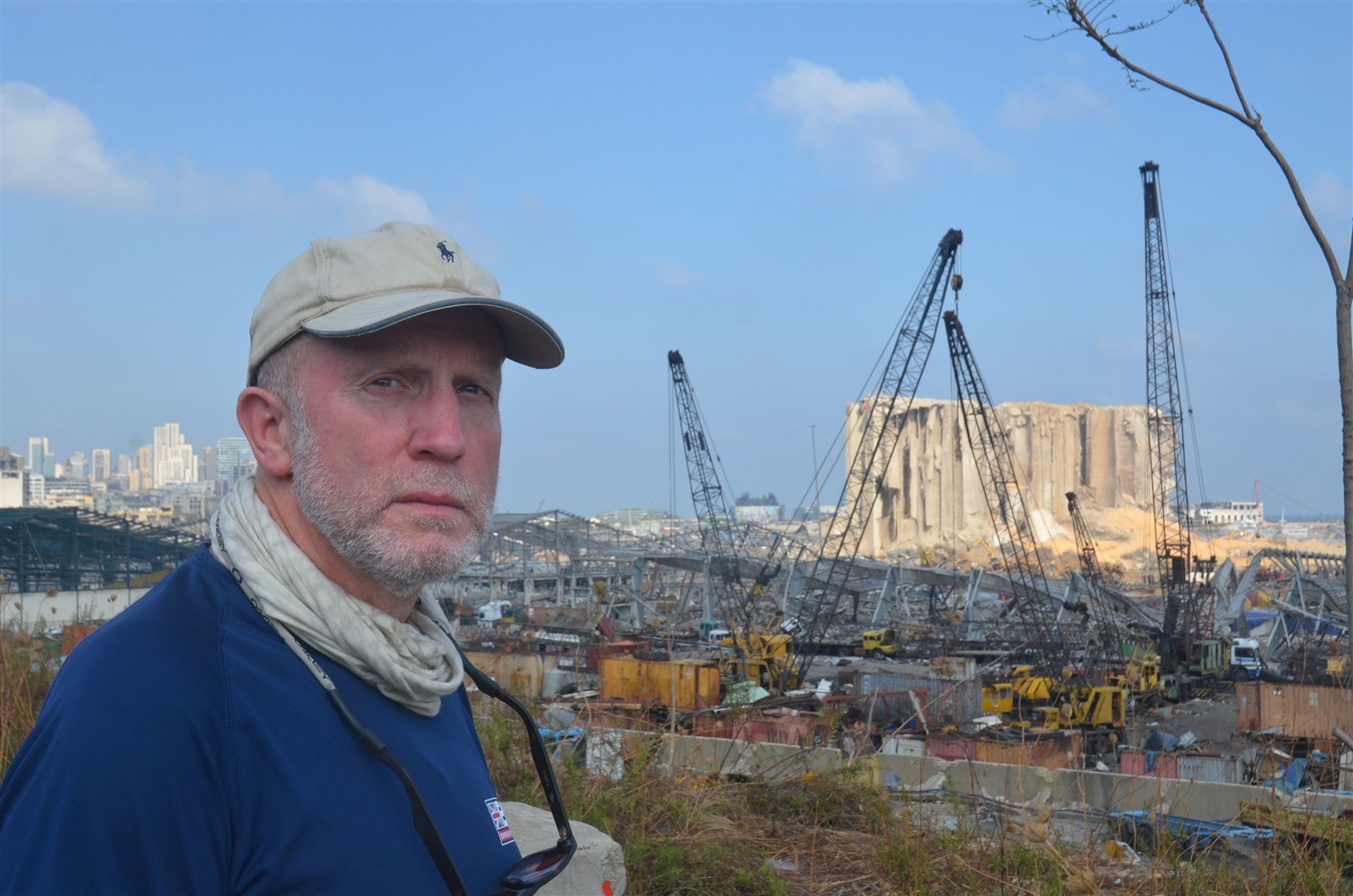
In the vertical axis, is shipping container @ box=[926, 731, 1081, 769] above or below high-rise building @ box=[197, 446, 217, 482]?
below

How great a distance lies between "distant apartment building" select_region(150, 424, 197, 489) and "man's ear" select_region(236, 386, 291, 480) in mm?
198763

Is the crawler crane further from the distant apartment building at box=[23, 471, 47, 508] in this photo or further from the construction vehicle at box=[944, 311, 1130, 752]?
the distant apartment building at box=[23, 471, 47, 508]

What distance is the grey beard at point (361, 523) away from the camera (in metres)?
1.61

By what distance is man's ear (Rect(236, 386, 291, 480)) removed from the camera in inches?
64.8

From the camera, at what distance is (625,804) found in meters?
4.70

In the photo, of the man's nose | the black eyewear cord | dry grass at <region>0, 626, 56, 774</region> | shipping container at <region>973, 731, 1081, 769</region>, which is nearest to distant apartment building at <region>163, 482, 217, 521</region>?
shipping container at <region>973, 731, 1081, 769</region>

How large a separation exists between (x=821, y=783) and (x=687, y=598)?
48.3m

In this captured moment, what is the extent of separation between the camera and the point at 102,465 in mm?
193125

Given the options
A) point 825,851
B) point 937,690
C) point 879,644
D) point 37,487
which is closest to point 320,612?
point 825,851

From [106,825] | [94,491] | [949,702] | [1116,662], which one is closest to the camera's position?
[106,825]

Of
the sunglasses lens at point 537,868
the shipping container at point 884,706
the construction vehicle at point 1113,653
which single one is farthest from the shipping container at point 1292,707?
the sunglasses lens at point 537,868

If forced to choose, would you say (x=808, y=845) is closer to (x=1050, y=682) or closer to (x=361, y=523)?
(x=361, y=523)

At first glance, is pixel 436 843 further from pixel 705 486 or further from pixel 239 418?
pixel 705 486

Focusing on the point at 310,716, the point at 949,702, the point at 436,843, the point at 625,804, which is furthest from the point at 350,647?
the point at 949,702
